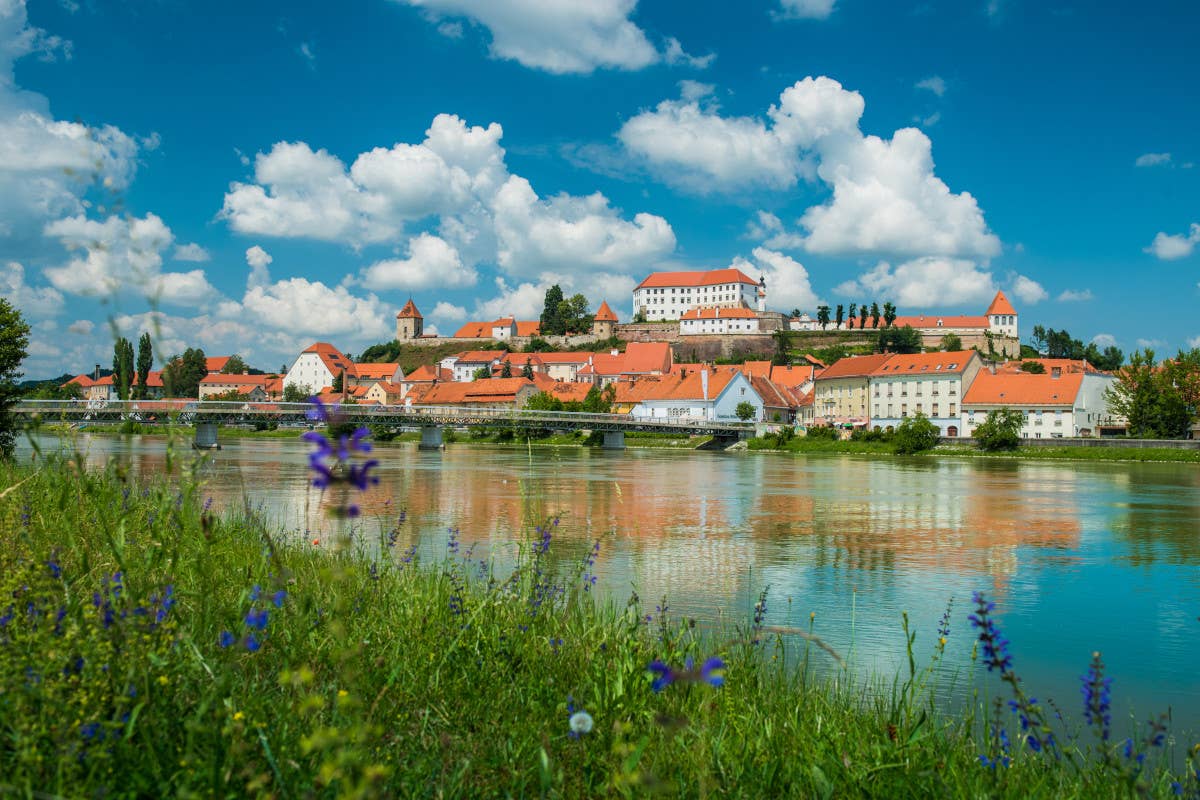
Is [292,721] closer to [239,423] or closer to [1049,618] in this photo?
[1049,618]

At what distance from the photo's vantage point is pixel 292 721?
3.29 m

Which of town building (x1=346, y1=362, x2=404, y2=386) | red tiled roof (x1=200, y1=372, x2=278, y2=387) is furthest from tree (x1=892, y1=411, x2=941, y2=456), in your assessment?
red tiled roof (x1=200, y1=372, x2=278, y2=387)

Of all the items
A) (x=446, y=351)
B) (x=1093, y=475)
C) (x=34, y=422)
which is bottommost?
(x=1093, y=475)

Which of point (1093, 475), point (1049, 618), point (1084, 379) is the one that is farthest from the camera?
point (1084, 379)

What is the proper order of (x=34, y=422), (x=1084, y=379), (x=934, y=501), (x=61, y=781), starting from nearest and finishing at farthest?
(x=61, y=781) → (x=34, y=422) → (x=934, y=501) → (x=1084, y=379)

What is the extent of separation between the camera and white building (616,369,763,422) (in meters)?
99.3

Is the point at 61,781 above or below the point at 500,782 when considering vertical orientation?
above

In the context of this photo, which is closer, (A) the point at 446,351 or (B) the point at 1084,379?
(B) the point at 1084,379

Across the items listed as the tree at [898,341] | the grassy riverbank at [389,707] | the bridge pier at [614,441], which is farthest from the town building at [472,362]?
the grassy riverbank at [389,707]

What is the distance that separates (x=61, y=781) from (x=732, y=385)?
9849 centimetres

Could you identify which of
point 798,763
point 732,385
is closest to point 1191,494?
point 798,763

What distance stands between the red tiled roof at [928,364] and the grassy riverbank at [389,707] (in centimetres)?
8967

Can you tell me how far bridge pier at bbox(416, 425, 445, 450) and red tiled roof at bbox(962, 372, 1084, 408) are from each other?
51.5 m

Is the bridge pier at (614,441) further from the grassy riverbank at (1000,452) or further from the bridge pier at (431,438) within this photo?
the bridge pier at (431,438)
